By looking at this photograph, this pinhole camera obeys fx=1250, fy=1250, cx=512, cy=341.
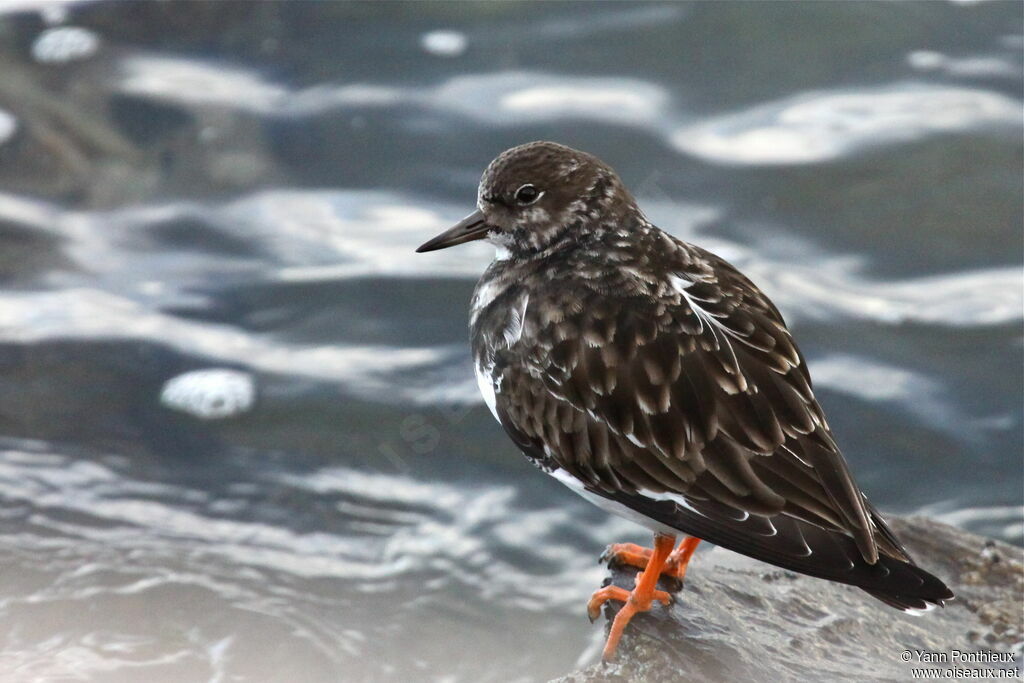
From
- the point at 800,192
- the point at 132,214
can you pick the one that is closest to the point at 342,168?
the point at 132,214

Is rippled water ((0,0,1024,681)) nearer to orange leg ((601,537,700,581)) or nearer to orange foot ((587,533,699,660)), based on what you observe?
orange leg ((601,537,700,581))

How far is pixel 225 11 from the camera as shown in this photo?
408 inches

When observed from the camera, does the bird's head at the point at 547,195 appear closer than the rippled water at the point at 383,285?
Yes

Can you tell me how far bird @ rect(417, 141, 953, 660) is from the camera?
3.82m

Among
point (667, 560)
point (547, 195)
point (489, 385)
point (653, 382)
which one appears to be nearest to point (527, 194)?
point (547, 195)

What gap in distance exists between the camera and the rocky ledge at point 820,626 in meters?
4.12

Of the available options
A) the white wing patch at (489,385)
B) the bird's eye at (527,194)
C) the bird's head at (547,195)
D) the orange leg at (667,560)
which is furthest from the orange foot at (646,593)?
the bird's eye at (527,194)

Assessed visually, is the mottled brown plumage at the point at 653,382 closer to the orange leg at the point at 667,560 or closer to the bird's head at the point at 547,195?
the bird's head at the point at 547,195

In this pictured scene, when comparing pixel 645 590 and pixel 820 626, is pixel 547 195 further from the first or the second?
pixel 820 626

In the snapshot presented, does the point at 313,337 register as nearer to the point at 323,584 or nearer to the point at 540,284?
the point at 323,584

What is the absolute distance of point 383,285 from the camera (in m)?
8.29

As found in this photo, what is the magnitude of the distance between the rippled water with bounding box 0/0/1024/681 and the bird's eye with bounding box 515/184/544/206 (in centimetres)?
240

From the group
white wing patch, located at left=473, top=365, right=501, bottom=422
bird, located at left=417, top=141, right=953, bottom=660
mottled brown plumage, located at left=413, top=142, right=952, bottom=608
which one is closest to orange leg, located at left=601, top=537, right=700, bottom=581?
bird, located at left=417, top=141, right=953, bottom=660

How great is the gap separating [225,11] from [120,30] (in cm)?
87
